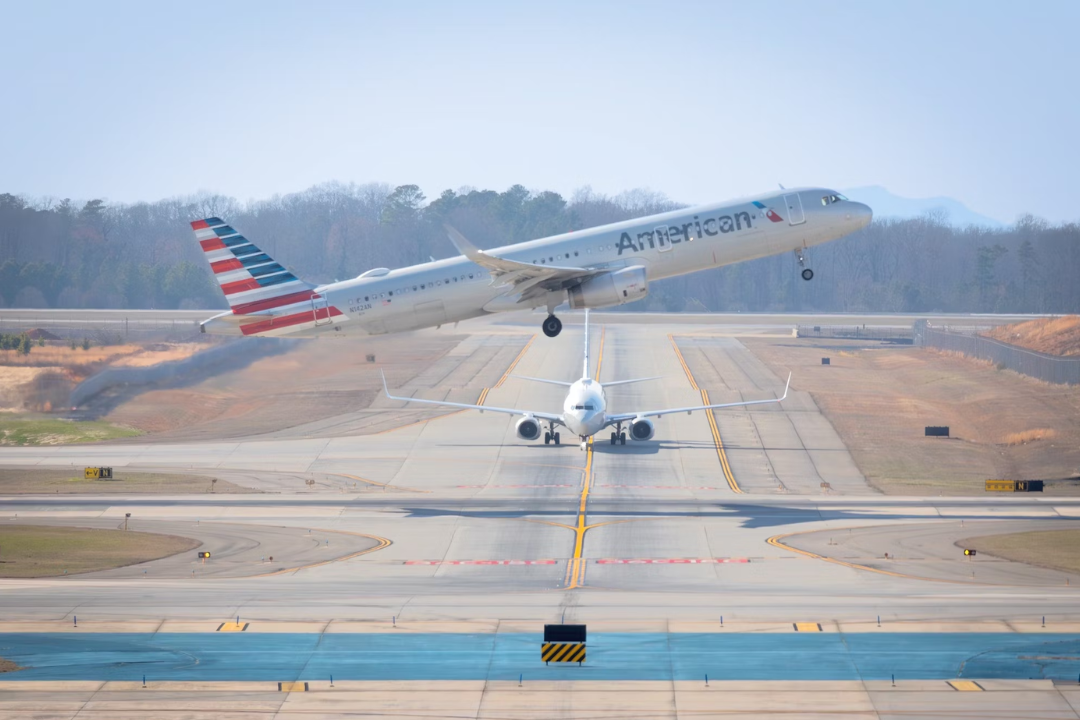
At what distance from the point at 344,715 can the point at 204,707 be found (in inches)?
178

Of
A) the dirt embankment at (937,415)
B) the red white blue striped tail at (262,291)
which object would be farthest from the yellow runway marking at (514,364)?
the red white blue striped tail at (262,291)

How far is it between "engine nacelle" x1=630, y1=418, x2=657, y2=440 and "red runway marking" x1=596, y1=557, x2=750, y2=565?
34.6 meters

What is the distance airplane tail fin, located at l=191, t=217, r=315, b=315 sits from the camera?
2496 inches

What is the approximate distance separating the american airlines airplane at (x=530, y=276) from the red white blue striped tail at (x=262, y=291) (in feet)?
0.16

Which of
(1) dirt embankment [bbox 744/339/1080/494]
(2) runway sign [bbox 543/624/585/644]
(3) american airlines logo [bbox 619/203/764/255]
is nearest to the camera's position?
(2) runway sign [bbox 543/624/585/644]

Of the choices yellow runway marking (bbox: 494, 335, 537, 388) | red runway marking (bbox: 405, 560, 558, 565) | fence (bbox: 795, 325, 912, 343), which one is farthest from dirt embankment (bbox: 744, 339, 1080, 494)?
red runway marking (bbox: 405, 560, 558, 565)

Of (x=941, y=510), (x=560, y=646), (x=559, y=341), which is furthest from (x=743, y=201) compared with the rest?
(x=559, y=341)

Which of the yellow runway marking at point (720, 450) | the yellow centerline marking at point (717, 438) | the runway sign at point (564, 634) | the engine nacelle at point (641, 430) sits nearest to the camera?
the runway sign at point (564, 634)

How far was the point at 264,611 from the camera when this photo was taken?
51.5m

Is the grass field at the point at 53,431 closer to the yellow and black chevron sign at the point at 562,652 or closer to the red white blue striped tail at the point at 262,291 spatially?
the red white blue striped tail at the point at 262,291

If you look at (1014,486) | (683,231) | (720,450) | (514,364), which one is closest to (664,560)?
(683,231)

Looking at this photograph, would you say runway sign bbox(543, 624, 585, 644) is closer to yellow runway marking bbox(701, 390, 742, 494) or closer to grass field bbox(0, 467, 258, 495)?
yellow runway marking bbox(701, 390, 742, 494)

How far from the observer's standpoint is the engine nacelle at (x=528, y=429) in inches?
3830

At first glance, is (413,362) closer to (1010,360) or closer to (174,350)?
(174,350)
